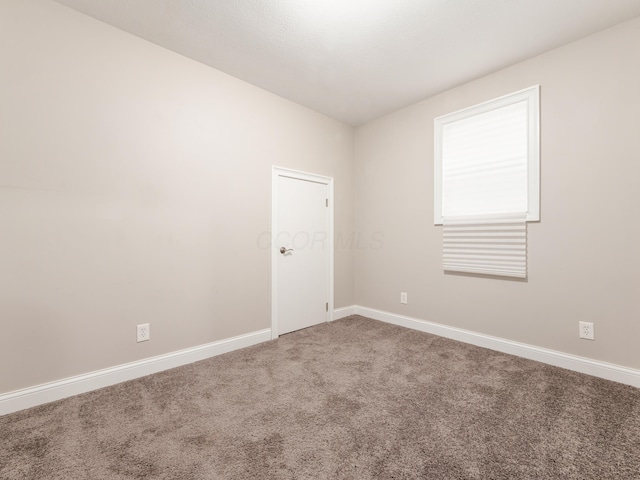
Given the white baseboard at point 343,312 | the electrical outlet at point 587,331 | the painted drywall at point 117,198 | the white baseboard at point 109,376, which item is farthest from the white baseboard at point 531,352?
the white baseboard at point 109,376

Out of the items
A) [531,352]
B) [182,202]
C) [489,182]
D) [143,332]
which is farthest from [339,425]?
[489,182]

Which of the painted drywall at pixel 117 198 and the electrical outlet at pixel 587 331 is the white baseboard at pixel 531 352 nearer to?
the electrical outlet at pixel 587 331

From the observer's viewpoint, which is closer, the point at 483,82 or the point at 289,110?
the point at 483,82

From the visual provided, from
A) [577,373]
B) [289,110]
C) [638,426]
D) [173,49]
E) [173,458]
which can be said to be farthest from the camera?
[289,110]

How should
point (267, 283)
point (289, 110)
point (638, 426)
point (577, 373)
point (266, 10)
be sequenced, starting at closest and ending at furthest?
point (638, 426)
point (266, 10)
point (577, 373)
point (267, 283)
point (289, 110)

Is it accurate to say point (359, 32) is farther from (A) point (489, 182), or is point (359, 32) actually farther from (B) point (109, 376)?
(B) point (109, 376)

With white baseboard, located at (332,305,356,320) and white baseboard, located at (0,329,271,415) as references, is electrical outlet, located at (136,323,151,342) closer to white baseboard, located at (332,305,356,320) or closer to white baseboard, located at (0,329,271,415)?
white baseboard, located at (0,329,271,415)

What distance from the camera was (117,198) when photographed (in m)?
2.18

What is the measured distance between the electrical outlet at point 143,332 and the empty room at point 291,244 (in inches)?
0.8

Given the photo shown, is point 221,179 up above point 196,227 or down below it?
above

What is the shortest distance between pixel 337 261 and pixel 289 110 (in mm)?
2019

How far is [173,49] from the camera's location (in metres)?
2.42

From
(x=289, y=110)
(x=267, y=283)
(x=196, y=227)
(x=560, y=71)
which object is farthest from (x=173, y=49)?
(x=560, y=71)

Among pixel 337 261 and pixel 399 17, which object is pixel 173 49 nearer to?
→ pixel 399 17
